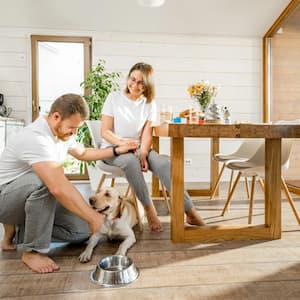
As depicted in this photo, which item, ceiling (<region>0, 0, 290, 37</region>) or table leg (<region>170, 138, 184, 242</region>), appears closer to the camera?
table leg (<region>170, 138, 184, 242</region>)

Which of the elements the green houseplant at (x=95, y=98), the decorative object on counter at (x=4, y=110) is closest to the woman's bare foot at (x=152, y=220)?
the green houseplant at (x=95, y=98)

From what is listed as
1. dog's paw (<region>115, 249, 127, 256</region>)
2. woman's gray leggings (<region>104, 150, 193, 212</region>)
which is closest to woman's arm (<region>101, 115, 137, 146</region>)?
woman's gray leggings (<region>104, 150, 193, 212</region>)

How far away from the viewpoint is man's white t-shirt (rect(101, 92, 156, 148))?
2.26m

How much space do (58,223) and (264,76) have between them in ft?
12.2

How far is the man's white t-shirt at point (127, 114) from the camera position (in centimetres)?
226

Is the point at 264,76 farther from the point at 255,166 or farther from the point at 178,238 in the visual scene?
the point at 178,238

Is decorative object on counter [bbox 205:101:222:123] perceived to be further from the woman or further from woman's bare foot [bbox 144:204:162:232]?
woman's bare foot [bbox 144:204:162:232]

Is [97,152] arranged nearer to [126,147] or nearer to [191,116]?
[126,147]

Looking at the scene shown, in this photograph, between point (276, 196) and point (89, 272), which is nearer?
point (89, 272)

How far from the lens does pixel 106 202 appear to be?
172 centimetres

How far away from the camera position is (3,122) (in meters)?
3.53

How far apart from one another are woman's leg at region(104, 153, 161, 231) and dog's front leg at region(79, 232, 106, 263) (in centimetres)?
38

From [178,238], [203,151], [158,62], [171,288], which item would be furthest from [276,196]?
[158,62]

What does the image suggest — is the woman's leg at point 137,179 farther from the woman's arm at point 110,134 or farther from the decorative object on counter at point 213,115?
the decorative object on counter at point 213,115
